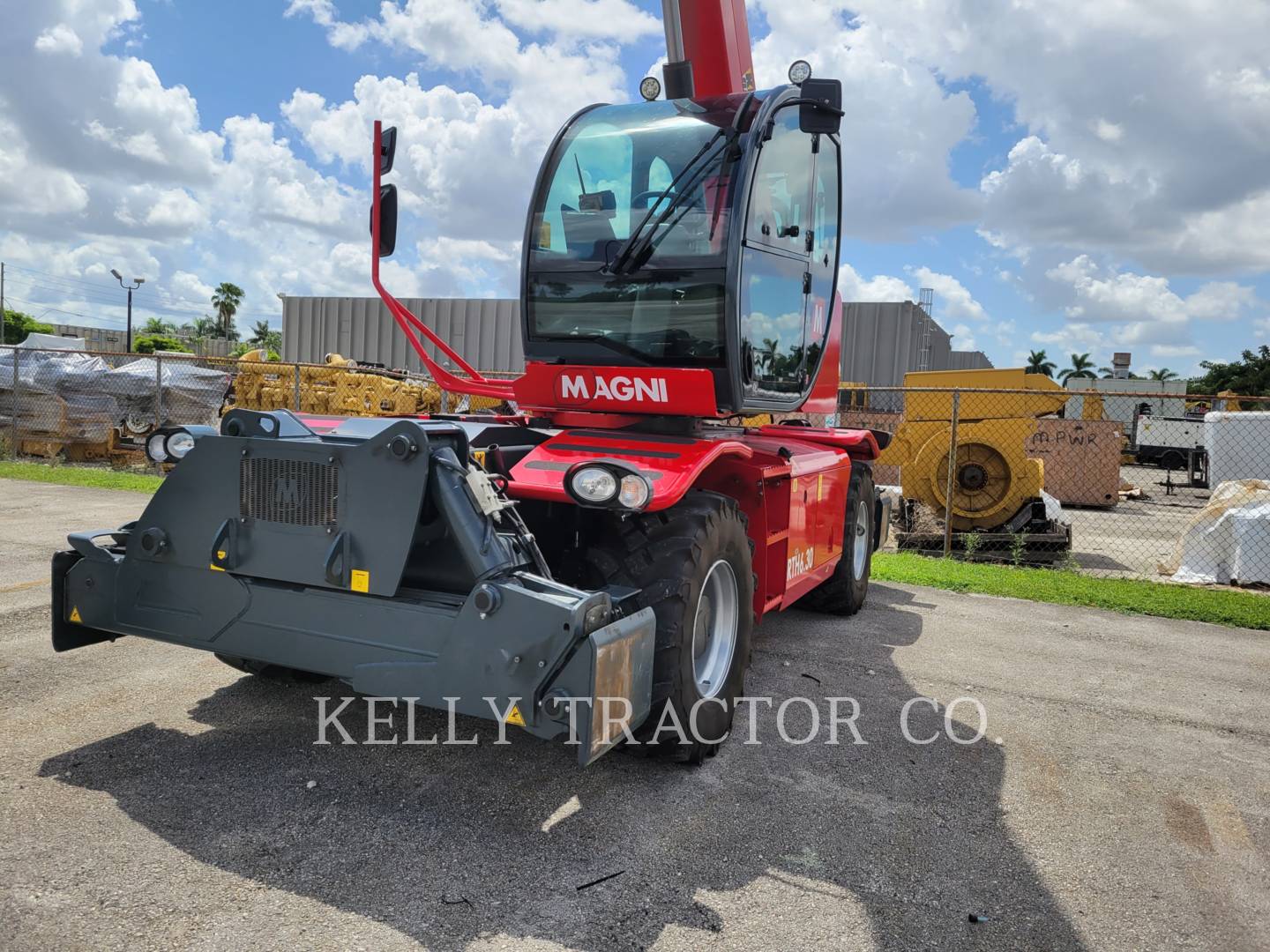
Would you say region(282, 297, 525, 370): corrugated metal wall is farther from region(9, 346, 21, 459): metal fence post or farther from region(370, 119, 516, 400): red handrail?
region(370, 119, 516, 400): red handrail

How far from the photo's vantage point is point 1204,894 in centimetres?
324

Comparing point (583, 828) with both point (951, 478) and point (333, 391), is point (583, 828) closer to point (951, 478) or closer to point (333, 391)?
point (951, 478)

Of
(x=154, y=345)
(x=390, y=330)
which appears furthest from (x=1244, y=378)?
(x=154, y=345)

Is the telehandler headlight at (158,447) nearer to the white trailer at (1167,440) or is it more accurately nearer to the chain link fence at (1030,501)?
the chain link fence at (1030,501)

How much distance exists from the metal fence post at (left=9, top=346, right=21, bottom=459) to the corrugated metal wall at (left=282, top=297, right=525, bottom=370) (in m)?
14.7

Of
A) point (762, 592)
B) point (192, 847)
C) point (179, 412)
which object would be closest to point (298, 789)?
point (192, 847)

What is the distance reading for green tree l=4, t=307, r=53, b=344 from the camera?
57.7 metres

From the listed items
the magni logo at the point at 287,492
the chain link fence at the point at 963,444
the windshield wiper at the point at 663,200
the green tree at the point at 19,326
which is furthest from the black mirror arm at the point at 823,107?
the green tree at the point at 19,326

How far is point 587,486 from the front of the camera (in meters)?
3.50

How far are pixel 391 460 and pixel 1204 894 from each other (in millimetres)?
3196

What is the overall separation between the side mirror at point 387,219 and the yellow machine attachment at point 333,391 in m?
9.82

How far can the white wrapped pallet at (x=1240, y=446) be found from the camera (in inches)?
616

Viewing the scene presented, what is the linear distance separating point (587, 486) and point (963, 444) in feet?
28.8

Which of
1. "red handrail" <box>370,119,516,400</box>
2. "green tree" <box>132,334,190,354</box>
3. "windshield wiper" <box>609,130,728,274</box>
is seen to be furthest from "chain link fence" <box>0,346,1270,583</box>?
"green tree" <box>132,334,190,354</box>
